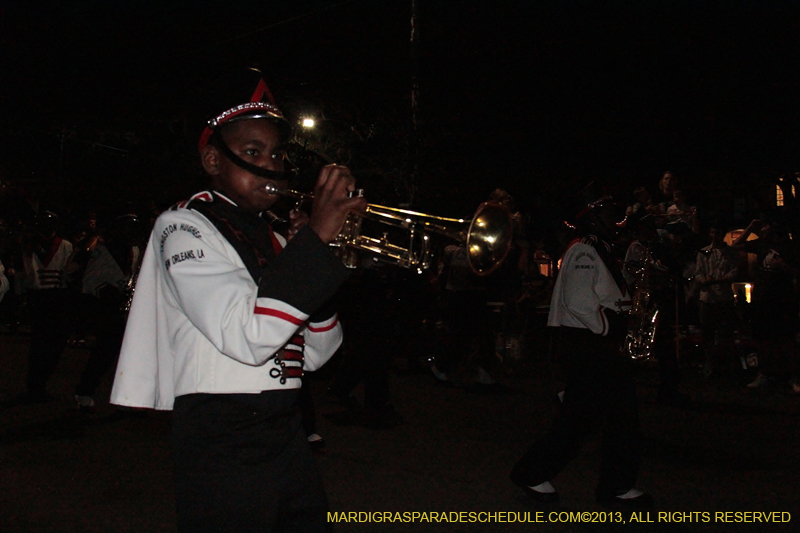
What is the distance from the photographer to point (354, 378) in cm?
785

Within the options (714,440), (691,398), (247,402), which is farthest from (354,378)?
(247,402)

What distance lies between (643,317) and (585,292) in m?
3.17

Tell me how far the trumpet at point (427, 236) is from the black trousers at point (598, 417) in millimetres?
2099

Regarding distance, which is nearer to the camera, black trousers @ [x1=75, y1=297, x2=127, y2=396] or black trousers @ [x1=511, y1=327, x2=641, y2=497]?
black trousers @ [x1=511, y1=327, x2=641, y2=497]

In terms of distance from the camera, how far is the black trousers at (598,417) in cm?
478

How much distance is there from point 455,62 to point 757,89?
5876 millimetres

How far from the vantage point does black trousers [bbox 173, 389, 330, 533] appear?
82.6 inches

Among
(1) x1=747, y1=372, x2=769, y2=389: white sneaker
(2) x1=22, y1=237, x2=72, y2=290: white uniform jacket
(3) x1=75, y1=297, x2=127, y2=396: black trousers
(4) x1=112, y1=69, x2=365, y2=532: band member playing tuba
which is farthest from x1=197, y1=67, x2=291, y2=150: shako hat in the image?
(1) x1=747, y1=372, x2=769, y2=389: white sneaker

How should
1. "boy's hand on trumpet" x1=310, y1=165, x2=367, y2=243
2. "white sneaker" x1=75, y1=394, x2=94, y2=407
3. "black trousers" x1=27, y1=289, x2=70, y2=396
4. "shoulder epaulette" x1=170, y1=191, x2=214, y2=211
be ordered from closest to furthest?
1. "boy's hand on trumpet" x1=310, y1=165, x2=367, y2=243
2. "shoulder epaulette" x1=170, y1=191, x2=214, y2=211
3. "white sneaker" x1=75, y1=394, x2=94, y2=407
4. "black trousers" x1=27, y1=289, x2=70, y2=396

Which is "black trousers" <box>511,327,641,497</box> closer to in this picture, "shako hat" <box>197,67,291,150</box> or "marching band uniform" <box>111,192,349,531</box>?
"marching band uniform" <box>111,192,349,531</box>

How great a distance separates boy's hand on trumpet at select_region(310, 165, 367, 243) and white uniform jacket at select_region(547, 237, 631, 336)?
3153mm

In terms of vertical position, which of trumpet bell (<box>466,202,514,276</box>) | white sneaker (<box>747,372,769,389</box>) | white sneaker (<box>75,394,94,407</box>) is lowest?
white sneaker (<box>747,372,769,389</box>)

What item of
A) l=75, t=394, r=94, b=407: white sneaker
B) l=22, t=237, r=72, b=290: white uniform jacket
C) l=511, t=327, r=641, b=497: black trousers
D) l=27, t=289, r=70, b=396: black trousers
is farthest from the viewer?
l=22, t=237, r=72, b=290: white uniform jacket

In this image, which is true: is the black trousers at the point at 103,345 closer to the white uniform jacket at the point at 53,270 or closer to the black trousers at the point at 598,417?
the white uniform jacket at the point at 53,270
